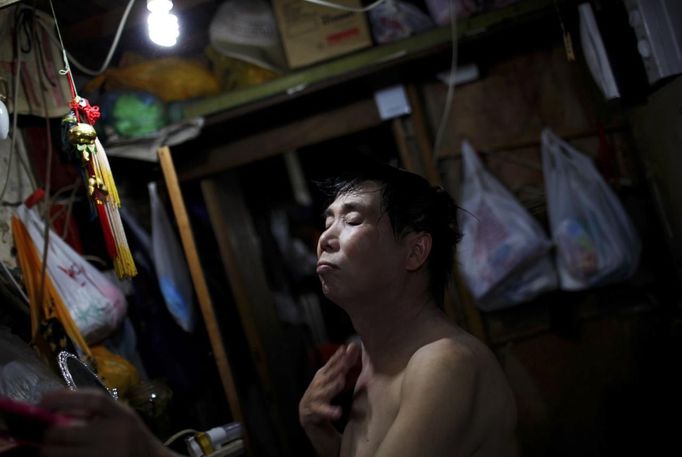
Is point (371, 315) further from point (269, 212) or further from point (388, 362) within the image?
point (269, 212)

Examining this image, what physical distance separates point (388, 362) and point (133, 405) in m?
1.64

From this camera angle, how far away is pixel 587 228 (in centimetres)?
349

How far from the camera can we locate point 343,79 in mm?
3740

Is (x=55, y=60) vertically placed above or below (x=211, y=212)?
above

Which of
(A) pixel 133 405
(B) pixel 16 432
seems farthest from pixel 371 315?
(A) pixel 133 405

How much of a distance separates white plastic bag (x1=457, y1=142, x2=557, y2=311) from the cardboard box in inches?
55.5

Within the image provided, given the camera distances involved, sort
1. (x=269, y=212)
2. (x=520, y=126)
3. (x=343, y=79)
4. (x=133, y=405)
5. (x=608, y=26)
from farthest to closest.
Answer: (x=269, y=212) < (x=520, y=126) < (x=343, y=79) < (x=608, y=26) < (x=133, y=405)

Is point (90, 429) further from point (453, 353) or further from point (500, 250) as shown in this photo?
point (500, 250)

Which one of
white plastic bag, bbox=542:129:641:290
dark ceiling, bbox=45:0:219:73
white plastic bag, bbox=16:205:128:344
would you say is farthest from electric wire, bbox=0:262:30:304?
white plastic bag, bbox=542:129:641:290

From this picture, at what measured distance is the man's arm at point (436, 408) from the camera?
1.47 metres

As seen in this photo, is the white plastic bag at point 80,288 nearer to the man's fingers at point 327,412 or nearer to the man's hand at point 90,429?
the man's fingers at point 327,412

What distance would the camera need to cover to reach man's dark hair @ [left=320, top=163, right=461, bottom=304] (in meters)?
1.99

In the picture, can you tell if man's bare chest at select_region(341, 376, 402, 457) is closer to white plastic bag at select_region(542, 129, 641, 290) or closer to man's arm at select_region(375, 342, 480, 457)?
man's arm at select_region(375, 342, 480, 457)

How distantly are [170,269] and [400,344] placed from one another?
2.09 meters
